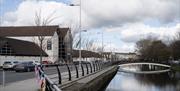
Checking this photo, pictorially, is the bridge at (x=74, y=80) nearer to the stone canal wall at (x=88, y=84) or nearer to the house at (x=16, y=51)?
the stone canal wall at (x=88, y=84)

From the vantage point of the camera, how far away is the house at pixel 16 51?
7407cm

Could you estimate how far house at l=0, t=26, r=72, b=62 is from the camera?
113 meters

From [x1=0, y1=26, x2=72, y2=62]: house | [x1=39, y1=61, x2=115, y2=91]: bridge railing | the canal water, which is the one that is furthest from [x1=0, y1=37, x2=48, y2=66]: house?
[x1=39, y1=61, x2=115, y2=91]: bridge railing

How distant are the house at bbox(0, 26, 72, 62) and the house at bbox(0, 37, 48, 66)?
622 inches

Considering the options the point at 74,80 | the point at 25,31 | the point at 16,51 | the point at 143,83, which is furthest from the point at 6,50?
the point at 74,80

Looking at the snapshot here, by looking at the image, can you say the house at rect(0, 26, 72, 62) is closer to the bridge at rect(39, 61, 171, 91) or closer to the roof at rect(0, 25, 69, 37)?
the roof at rect(0, 25, 69, 37)

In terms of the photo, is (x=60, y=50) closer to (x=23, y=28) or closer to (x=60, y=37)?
(x=60, y=37)

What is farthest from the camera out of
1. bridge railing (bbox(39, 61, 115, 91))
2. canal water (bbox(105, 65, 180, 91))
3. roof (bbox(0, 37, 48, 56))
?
roof (bbox(0, 37, 48, 56))

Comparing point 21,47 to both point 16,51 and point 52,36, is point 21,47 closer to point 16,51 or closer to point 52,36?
point 16,51

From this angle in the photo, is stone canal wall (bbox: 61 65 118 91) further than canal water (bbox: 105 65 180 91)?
No

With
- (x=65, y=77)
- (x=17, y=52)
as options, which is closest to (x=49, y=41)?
(x=17, y=52)

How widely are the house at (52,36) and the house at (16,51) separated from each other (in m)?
15.8

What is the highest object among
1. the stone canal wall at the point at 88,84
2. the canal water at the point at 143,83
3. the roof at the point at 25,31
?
the roof at the point at 25,31

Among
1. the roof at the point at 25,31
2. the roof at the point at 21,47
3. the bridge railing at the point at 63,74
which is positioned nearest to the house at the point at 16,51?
the roof at the point at 21,47
